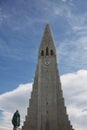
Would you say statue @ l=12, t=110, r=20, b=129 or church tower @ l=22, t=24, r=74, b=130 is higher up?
church tower @ l=22, t=24, r=74, b=130

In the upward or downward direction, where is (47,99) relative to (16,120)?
upward

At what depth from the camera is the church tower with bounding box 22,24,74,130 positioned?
7281cm

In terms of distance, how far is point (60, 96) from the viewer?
7688 centimetres

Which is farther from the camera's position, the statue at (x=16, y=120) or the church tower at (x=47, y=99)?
the church tower at (x=47, y=99)

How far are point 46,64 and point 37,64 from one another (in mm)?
3123

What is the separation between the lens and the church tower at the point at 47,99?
239ft

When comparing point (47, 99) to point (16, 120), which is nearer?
point (16, 120)

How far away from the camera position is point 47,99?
76.0 m

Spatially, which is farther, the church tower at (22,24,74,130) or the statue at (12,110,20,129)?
the church tower at (22,24,74,130)

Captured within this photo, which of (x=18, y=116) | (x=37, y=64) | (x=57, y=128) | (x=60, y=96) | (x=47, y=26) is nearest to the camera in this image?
(x=18, y=116)

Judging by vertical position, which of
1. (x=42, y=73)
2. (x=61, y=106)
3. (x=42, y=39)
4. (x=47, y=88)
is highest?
(x=42, y=39)

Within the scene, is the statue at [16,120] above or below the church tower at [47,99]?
below

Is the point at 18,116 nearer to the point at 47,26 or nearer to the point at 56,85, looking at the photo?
the point at 56,85

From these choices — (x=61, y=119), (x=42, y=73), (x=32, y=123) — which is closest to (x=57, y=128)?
(x=61, y=119)
